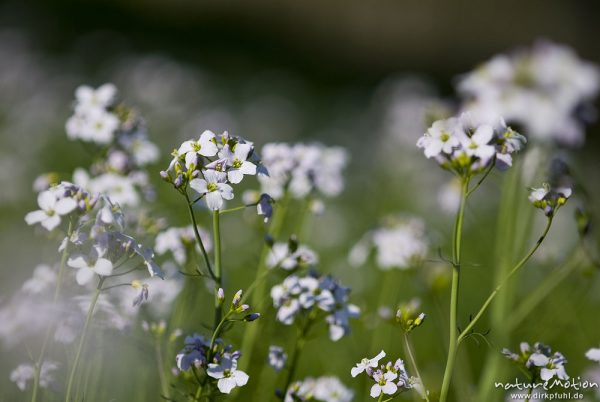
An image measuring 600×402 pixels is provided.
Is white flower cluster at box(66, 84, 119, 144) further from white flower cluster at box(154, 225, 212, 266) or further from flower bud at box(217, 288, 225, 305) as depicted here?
flower bud at box(217, 288, 225, 305)

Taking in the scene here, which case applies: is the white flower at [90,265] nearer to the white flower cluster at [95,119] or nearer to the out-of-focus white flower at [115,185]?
the out-of-focus white flower at [115,185]

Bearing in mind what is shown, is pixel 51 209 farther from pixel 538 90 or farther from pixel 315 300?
pixel 538 90

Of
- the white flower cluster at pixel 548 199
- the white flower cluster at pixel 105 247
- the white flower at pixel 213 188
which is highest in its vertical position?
the white flower at pixel 213 188

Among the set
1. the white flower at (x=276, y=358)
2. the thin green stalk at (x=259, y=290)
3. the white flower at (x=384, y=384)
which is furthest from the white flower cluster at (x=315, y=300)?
the white flower at (x=384, y=384)

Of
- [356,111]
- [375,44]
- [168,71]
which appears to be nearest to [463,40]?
[375,44]

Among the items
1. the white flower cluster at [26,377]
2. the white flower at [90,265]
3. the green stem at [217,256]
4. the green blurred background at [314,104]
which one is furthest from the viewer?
the green blurred background at [314,104]

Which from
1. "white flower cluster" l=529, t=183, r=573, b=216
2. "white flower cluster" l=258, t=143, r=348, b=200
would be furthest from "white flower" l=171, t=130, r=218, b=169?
"white flower cluster" l=529, t=183, r=573, b=216

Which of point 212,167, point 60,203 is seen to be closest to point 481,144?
point 212,167
